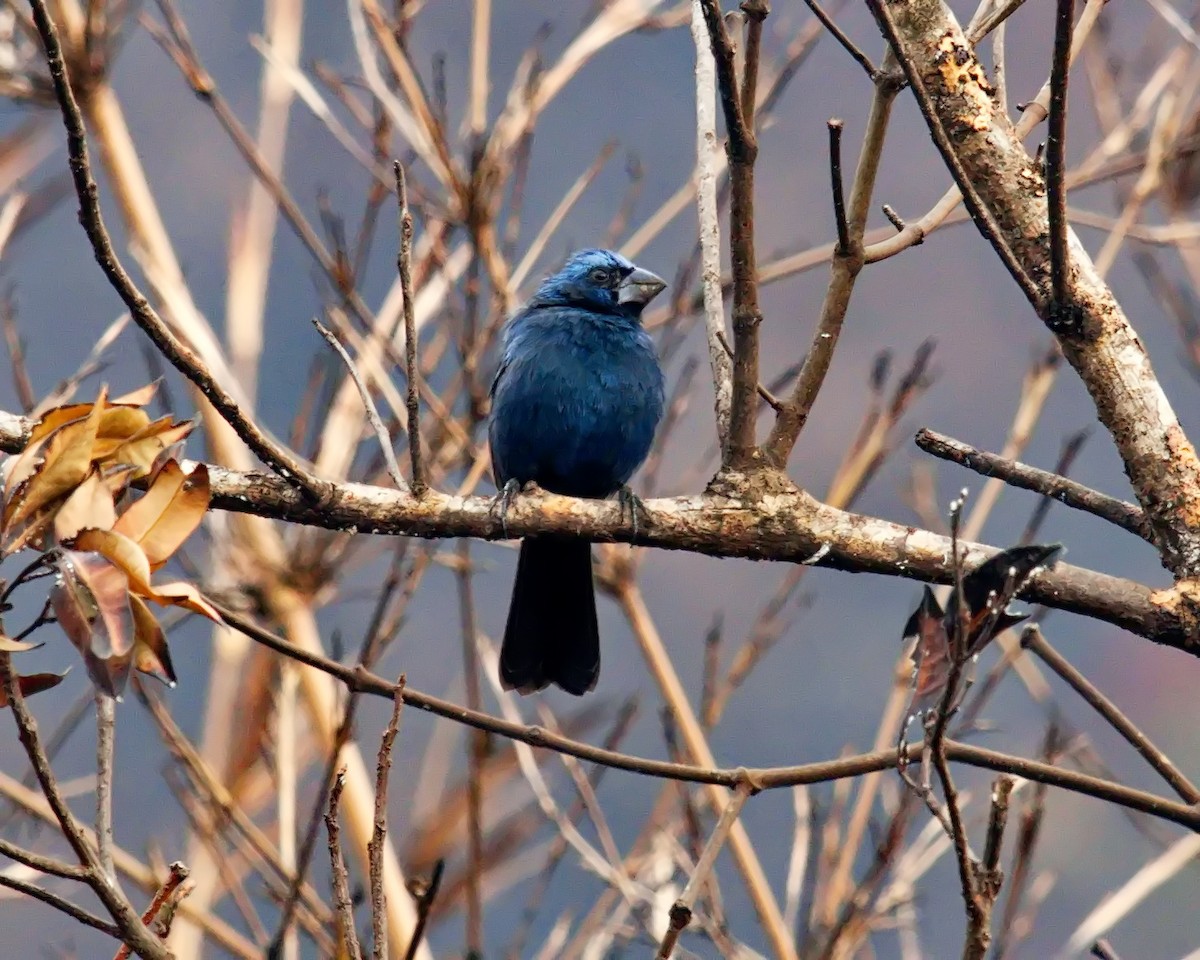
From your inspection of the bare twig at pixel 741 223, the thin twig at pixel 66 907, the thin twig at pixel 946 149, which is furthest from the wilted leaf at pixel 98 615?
the thin twig at pixel 946 149

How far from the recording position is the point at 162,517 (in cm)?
167

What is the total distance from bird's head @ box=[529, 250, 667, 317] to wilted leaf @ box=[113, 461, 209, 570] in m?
3.74

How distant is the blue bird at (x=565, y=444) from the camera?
16.1ft

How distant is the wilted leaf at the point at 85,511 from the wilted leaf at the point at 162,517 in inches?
1.0

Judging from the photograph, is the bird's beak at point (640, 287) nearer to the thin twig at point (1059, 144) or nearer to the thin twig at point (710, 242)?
the thin twig at point (710, 242)

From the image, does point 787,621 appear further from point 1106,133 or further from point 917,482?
point 1106,133

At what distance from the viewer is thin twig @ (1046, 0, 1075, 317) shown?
1922 millimetres

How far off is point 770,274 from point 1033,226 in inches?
98.4

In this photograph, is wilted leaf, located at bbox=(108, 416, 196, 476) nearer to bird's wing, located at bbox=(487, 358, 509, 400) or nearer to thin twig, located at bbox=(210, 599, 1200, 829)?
thin twig, located at bbox=(210, 599, 1200, 829)

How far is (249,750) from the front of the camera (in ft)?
17.2

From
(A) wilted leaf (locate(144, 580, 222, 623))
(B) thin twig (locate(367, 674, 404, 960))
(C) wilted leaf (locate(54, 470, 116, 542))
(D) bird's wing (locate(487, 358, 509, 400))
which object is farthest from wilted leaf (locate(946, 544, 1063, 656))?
(D) bird's wing (locate(487, 358, 509, 400))

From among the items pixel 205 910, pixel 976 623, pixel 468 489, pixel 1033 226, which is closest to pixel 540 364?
pixel 468 489

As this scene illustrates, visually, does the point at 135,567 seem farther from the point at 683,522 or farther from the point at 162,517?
the point at 683,522

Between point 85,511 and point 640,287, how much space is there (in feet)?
13.1
